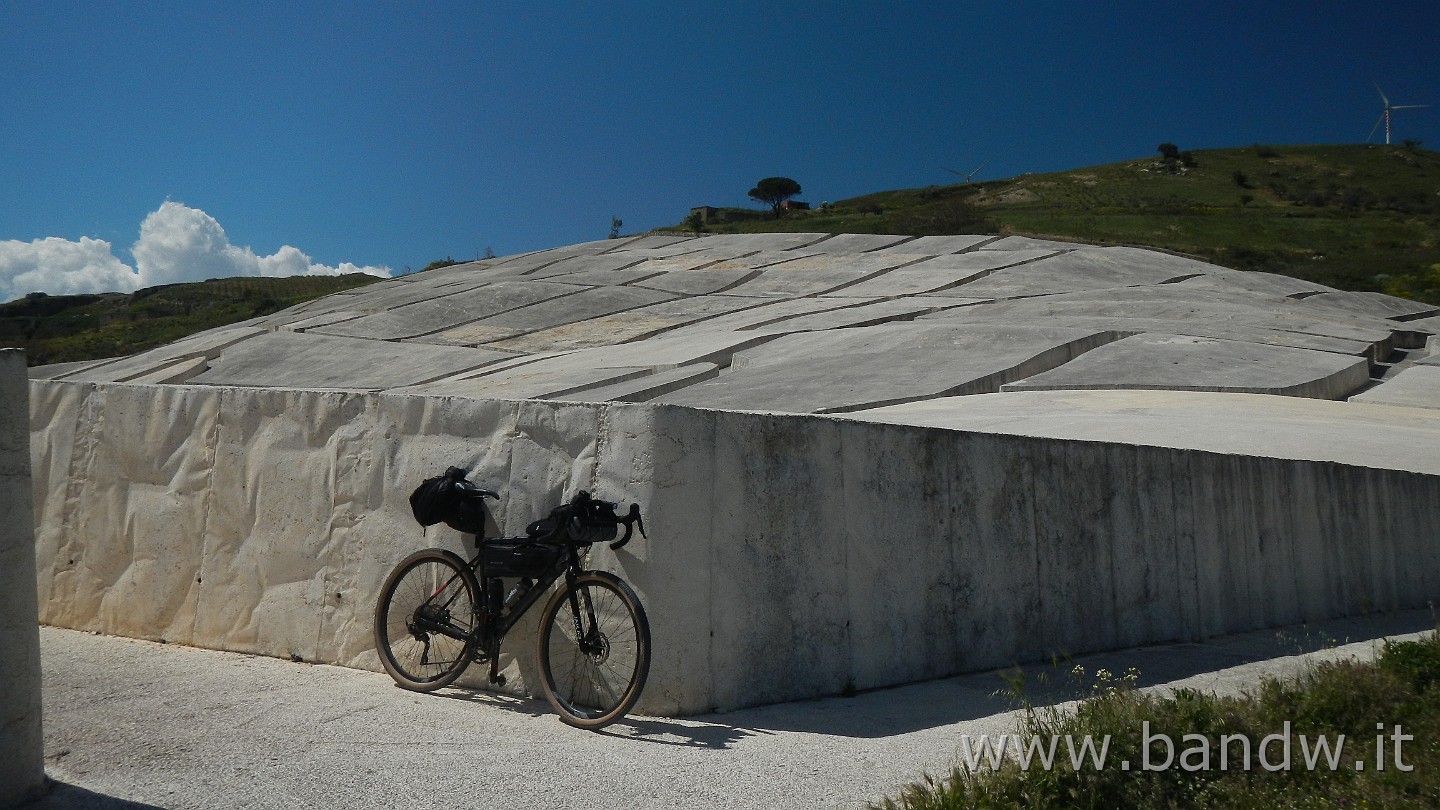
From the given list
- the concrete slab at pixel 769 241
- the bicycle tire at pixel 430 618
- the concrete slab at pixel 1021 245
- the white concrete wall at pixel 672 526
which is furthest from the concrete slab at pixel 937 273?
the bicycle tire at pixel 430 618

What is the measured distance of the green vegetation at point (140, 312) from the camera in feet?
148

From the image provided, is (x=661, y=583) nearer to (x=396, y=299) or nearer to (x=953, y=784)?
(x=953, y=784)

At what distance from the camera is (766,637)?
Result: 5.95 metres

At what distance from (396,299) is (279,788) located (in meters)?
33.0

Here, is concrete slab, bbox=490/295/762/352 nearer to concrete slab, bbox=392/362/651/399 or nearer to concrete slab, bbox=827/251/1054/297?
concrete slab, bbox=827/251/1054/297

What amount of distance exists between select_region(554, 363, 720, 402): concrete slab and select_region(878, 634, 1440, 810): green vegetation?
11390 mm

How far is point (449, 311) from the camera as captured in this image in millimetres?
32125

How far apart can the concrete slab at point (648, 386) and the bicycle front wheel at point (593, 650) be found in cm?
1034

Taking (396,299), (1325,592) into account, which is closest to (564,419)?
(1325,592)

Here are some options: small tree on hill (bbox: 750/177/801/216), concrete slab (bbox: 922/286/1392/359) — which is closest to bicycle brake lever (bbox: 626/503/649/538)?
concrete slab (bbox: 922/286/1392/359)

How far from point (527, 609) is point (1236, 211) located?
69.8 m

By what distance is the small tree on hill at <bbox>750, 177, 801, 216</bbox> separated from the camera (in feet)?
289

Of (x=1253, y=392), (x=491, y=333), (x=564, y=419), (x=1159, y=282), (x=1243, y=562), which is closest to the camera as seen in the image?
(x=564, y=419)

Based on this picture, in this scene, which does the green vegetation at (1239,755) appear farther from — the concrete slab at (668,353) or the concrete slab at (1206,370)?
the concrete slab at (668,353)
